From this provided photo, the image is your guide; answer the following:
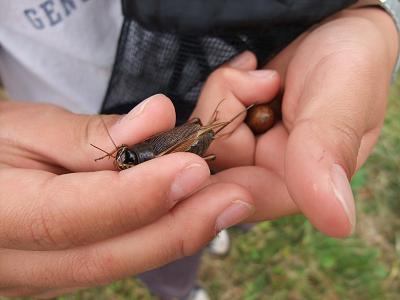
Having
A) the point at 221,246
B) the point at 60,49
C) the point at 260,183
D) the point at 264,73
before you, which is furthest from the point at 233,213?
the point at 221,246

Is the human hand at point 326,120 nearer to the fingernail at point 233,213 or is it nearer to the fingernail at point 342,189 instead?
the fingernail at point 342,189

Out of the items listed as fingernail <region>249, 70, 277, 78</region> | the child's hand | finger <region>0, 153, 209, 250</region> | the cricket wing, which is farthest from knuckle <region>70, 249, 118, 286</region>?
fingernail <region>249, 70, 277, 78</region>

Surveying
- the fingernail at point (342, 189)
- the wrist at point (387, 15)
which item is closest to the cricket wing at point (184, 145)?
the fingernail at point (342, 189)

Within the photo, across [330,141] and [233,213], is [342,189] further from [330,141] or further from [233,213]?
[233,213]

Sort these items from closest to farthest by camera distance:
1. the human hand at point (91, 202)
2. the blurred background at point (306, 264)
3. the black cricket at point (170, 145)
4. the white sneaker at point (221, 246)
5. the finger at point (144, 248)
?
the human hand at point (91, 202)
the finger at point (144, 248)
the black cricket at point (170, 145)
the blurred background at point (306, 264)
the white sneaker at point (221, 246)

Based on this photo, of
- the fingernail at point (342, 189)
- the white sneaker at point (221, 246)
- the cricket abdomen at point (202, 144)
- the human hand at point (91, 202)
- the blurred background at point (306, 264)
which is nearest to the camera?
the fingernail at point (342, 189)

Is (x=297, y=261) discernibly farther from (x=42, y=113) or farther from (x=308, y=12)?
(x=42, y=113)
